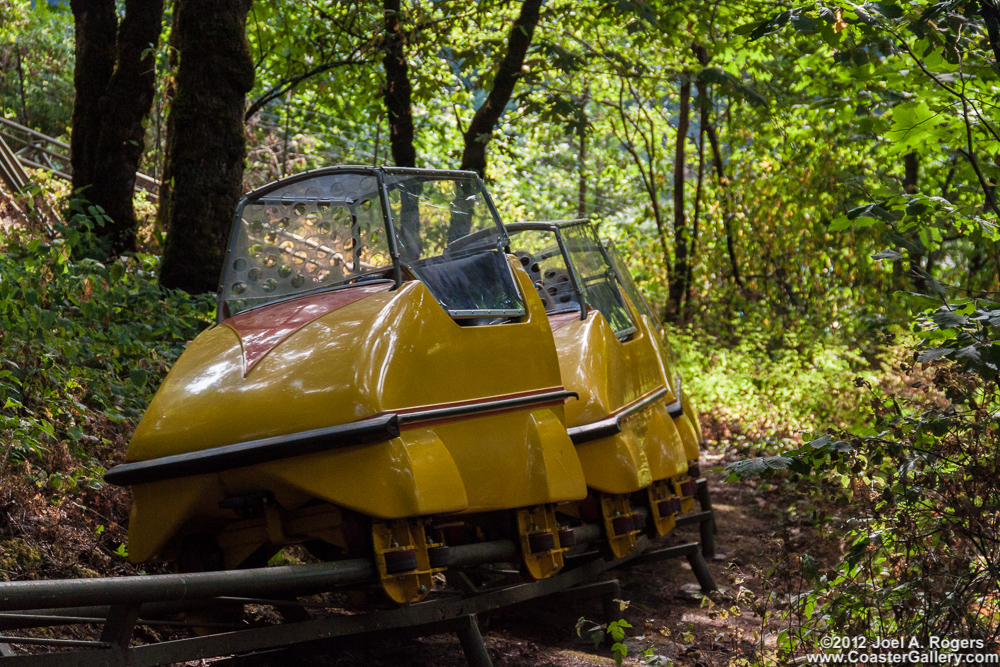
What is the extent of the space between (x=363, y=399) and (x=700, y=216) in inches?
579

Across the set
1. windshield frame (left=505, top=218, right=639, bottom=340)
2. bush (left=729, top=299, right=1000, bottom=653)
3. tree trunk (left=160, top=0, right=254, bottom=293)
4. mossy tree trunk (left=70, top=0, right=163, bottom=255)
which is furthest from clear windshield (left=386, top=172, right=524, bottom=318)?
mossy tree trunk (left=70, top=0, right=163, bottom=255)

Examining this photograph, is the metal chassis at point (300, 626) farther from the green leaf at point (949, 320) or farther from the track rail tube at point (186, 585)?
the green leaf at point (949, 320)

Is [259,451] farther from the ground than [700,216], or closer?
farther from the ground

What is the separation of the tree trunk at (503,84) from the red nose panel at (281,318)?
5.95 m

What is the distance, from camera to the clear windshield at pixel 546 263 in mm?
6652

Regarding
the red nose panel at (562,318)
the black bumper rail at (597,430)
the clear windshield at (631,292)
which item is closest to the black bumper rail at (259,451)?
the black bumper rail at (597,430)

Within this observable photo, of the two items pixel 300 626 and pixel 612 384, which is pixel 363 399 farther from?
pixel 612 384

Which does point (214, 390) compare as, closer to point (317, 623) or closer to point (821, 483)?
point (317, 623)

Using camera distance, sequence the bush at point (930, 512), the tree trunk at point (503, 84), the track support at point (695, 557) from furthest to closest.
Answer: the tree trunk at point (503, 84)
the track support at point (695, 557)
the bush at point (930, 512)

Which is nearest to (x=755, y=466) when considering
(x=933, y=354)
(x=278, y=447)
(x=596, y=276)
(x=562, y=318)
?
(x=933, y=354)

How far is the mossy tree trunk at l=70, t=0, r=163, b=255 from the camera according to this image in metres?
9.72

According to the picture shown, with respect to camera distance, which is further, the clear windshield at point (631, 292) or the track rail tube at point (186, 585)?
the clear windshield at point (631, 292)

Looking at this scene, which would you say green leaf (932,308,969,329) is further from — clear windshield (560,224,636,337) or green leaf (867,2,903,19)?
clear windshield (560,224,636,337)

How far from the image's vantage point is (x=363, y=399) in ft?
11.9
